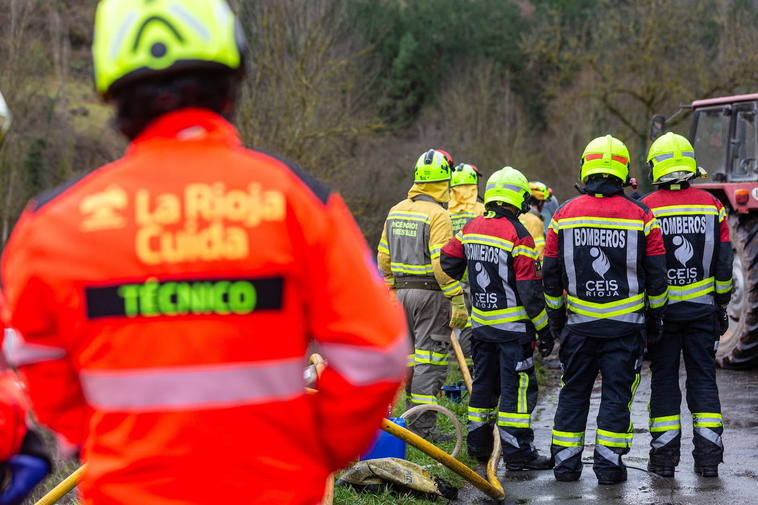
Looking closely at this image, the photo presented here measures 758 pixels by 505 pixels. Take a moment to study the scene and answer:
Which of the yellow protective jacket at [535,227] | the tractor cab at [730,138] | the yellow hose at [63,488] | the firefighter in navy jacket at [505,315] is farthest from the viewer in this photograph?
the tractor cab at [730,138]

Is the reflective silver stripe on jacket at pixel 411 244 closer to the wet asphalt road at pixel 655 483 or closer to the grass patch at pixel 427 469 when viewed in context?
the grass patch at pixel 427 469

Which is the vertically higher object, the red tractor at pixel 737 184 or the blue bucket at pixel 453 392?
the red tractor at pixel 737 184

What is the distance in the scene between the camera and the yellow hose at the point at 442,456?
5059 mm

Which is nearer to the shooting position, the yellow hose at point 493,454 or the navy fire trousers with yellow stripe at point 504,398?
the yellow hose at point 493,454

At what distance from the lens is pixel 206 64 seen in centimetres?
218

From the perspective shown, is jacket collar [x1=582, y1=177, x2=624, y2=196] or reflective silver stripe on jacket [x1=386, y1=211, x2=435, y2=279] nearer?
jacket collar [x1=582, y1=177, x2=624, y2=196]

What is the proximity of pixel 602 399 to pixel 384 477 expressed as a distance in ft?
5.28

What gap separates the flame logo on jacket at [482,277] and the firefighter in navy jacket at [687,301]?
1195mm

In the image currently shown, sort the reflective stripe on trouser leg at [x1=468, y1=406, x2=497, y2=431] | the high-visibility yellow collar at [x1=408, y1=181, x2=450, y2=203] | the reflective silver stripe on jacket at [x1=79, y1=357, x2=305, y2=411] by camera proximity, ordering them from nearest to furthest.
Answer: the reflective silver stripe on jacket at [x1=79, y1=357, x2=305, y2=411] < the reflective stripe on trouser leg at [x1=468, y1=406, x2=497, y2=431] < the high-visibility yellow collar at [x1=408, y1=181, x2=450, y2=203]

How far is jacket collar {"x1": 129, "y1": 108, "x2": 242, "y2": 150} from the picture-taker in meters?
2.20

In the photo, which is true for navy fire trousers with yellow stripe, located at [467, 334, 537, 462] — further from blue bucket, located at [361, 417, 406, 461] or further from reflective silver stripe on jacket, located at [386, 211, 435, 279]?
blue bucket, located at [361, 417, 406, 461]

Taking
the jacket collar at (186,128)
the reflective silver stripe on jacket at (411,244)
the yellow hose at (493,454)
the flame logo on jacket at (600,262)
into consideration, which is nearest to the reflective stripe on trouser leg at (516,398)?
the yellow hose at (493,454)

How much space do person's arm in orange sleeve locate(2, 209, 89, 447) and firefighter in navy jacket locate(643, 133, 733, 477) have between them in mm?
5413

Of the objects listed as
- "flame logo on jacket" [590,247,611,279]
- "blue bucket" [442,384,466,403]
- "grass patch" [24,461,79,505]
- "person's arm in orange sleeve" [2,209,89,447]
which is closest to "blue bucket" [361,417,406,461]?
"flame logo on jacket" [590,247,611,279]
